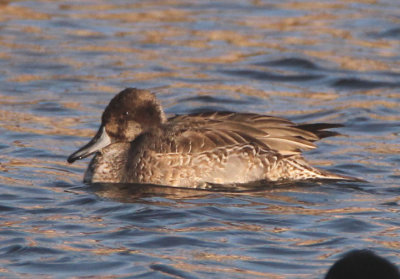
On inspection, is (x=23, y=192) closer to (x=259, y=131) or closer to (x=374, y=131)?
(x=259, y=131)

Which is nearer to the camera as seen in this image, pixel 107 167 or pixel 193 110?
pixel 107 167

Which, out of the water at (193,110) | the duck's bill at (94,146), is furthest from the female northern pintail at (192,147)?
the water at (193,110)

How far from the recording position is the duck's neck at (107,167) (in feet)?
34.9

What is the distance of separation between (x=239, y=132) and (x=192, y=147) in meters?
0.48

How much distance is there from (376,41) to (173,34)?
288 cm

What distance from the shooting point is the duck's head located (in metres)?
10.7

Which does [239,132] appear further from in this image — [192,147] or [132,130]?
[132,130]

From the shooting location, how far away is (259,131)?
10.8m

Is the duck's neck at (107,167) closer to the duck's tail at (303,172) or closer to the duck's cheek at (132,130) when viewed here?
the duck's cheek at (132,130)

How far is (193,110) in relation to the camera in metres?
13.9

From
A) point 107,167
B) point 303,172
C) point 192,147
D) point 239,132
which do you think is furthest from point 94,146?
point 303,172

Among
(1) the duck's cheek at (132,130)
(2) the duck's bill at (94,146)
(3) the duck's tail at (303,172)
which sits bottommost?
(3) the duck's tail at (303,172)

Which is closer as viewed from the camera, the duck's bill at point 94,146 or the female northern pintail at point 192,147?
the female northern pintail at point 192,147

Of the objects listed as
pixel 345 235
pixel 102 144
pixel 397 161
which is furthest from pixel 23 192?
pixel 397 161
